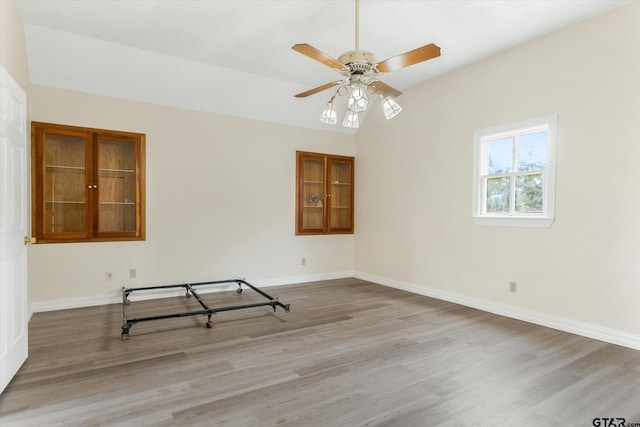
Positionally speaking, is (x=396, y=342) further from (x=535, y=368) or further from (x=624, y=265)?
(x=624, y=265)

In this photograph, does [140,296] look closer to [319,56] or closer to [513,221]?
[319,56]

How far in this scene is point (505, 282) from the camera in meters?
→ 4.23

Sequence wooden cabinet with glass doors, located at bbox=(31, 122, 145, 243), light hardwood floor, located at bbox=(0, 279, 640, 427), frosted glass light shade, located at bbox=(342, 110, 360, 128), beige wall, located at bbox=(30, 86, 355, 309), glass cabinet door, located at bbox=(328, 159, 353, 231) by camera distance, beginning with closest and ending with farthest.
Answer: light hardwood floor, located at bbox=(0, 279, 640, 427) → frosted glass light shade, located at bbox=(342, 110, 360, 128) → wooden cabinet with glass doors, located at bbox=(31, 122, 145, 243) → beige wall, located at bbox=(30, 86, 355, 309) → glass cabinet door, located at bbox=(328, 159, 353, 231)

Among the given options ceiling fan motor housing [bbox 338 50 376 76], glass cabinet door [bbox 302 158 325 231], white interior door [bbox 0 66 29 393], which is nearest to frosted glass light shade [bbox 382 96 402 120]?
ceiling fan motor housing [bbox 338 50 376 76]

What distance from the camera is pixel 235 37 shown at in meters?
3.91

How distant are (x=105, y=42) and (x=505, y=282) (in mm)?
5485

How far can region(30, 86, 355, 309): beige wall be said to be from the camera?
4.37m

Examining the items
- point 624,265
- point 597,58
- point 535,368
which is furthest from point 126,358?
point 597,58

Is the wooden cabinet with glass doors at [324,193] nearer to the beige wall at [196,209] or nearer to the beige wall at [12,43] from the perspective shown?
the beige wall at [196,209]

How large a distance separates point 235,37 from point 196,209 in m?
2.44

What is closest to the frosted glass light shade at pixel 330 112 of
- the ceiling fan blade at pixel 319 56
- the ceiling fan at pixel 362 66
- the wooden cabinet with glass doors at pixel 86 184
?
the ceiling fan at pixel 362 66

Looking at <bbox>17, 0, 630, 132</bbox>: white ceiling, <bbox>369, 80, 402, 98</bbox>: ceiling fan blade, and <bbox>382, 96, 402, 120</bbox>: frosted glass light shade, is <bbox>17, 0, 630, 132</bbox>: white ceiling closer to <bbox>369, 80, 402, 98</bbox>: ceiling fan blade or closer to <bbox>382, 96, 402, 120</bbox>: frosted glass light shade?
<bbox>369, 80, 402, 98</bbox>: ceiling fan blade

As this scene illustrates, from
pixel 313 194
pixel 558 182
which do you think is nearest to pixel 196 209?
pixel 313 194

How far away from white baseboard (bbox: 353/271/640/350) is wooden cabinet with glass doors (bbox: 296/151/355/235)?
5.68ft
